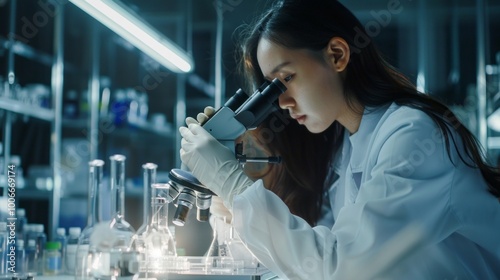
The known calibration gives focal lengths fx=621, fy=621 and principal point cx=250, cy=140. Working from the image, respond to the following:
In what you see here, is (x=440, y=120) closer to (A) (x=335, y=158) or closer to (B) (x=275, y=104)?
(B) (x=275, y=104)

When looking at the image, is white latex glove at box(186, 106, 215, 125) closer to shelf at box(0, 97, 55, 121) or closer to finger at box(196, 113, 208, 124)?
finger at box(196, 113, 208, 124)

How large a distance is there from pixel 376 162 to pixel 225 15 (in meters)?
4.04

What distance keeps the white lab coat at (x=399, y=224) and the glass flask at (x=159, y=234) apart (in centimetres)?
24

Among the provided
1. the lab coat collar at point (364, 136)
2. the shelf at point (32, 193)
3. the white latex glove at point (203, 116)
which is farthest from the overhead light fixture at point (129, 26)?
the shelf at point (32, 193)

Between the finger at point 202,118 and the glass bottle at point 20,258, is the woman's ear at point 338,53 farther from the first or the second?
the glass bottle at point 20,258

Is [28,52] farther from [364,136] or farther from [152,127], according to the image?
[364,136]

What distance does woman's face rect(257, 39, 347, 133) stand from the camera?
165cm

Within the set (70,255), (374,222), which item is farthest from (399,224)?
(70,255)

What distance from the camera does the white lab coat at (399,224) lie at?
1368 millimetres

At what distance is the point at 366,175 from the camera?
1621mm

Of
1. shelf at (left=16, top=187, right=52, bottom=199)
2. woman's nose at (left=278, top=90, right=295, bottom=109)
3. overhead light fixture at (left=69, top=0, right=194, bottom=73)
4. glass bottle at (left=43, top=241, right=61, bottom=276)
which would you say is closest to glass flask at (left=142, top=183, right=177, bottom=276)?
woman's nose at (left=278, top=90, right=295, bottom=109)

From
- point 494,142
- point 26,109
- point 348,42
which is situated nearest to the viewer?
point 348,42

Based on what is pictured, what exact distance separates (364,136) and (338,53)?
25 cm

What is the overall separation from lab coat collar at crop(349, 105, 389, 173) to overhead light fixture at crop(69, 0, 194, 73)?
96 centimetres
